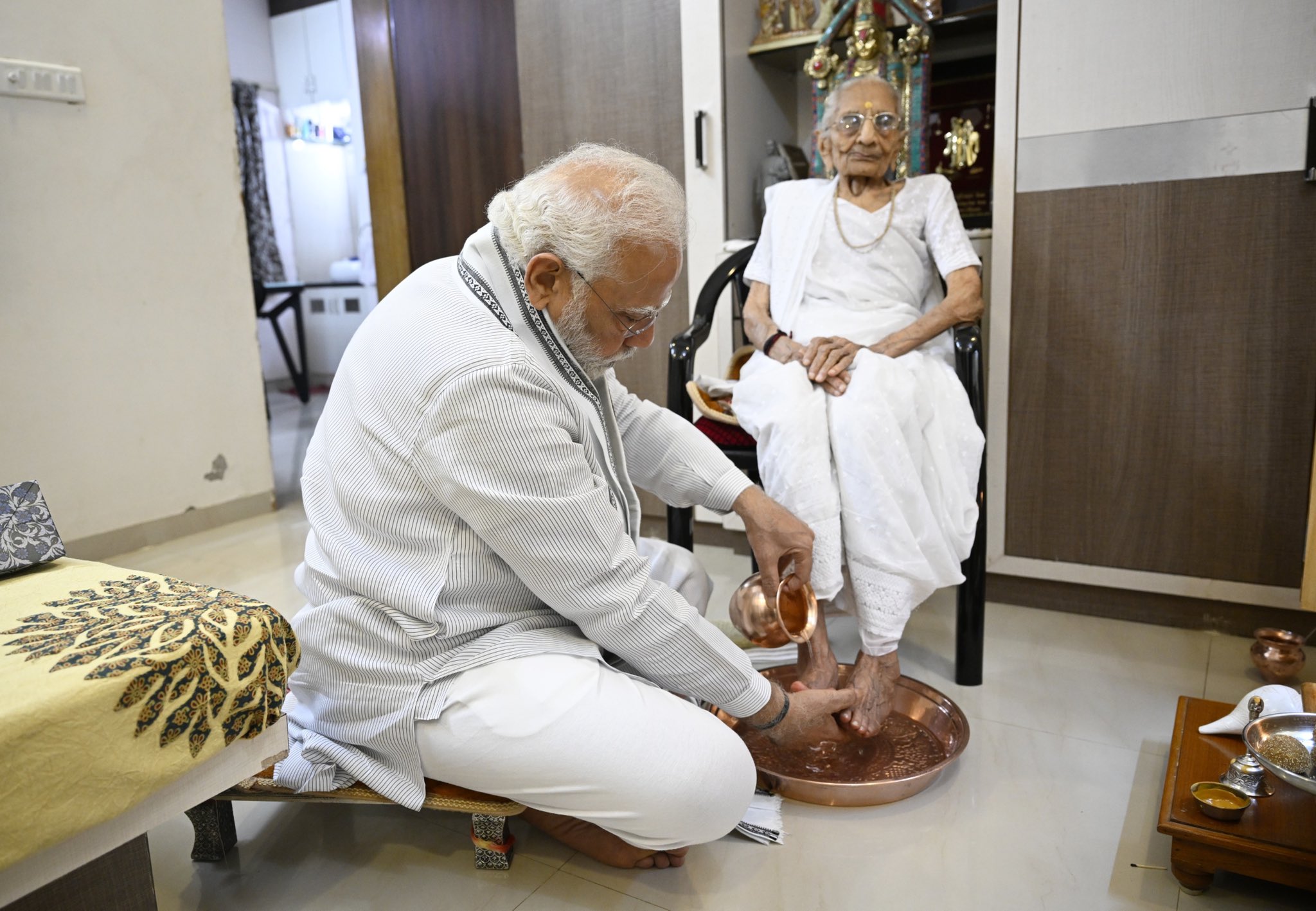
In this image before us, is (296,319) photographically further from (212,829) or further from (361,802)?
(361,802)

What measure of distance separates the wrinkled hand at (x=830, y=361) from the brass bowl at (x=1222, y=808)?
3.10 ft

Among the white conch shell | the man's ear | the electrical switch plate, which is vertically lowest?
the white conch shell

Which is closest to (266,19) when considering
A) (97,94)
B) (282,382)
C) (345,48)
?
(345,48)

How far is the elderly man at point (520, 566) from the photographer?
1.29 m

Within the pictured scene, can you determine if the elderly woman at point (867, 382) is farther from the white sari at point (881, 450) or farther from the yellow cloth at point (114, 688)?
the yellow cloth at point (114, 688)

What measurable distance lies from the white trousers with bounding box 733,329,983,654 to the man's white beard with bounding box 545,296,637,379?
589mm

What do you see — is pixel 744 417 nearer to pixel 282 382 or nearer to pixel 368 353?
pixel 368 353

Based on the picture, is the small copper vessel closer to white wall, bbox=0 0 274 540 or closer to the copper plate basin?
the copper plate basin

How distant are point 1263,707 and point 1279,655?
0.58 meters

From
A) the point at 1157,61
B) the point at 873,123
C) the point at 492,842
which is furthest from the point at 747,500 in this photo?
the point at 1157,61

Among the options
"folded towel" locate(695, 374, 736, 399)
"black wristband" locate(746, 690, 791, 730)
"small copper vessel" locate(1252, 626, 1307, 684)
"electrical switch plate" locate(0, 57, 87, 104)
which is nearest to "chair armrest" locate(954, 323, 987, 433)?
"folded towel" locate(695, 374, 736, 399)

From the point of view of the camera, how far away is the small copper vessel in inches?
79.0

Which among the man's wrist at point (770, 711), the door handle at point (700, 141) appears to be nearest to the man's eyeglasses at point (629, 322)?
the man's wrist at point (770, 711)

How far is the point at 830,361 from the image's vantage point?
204cm
